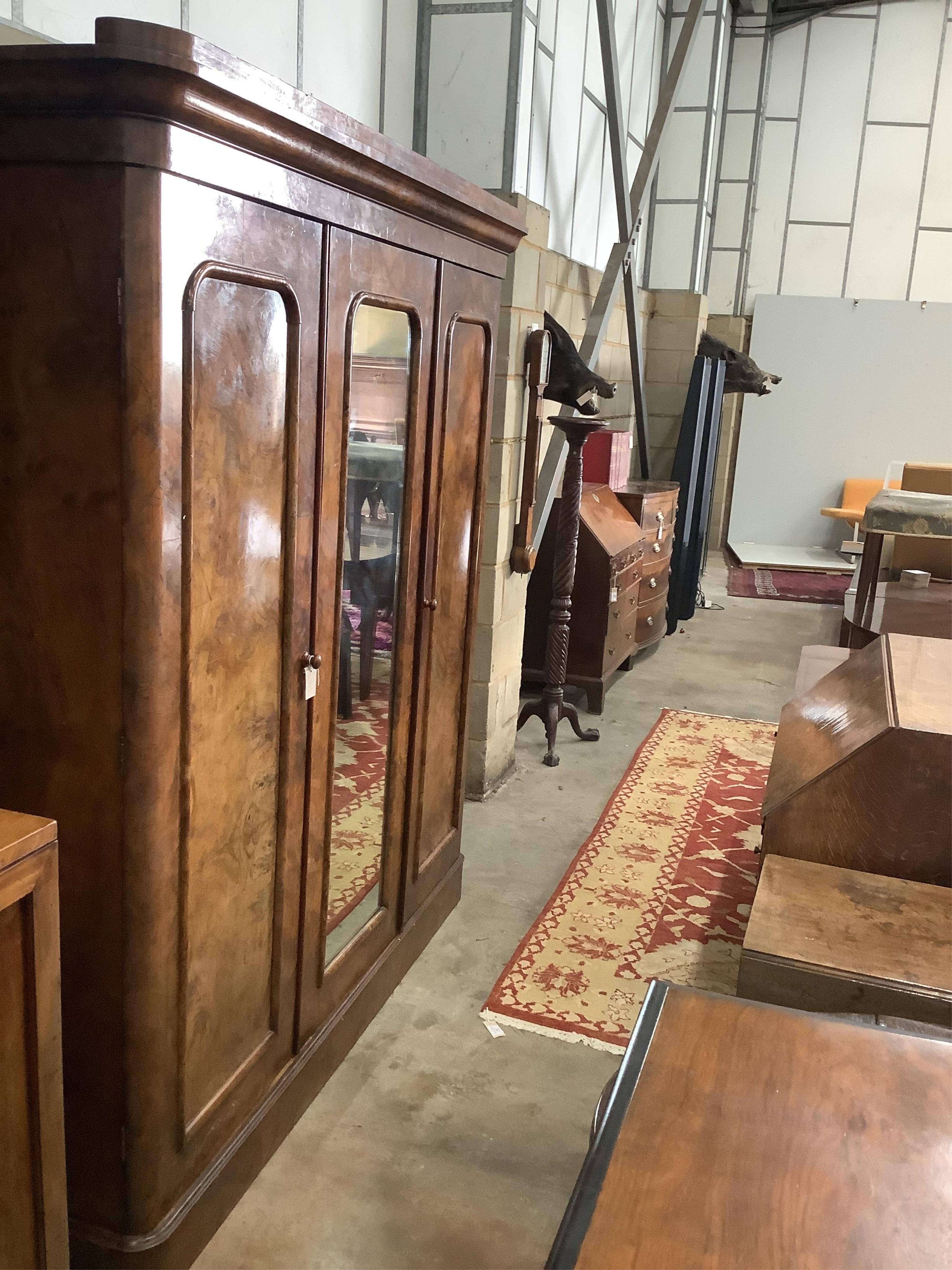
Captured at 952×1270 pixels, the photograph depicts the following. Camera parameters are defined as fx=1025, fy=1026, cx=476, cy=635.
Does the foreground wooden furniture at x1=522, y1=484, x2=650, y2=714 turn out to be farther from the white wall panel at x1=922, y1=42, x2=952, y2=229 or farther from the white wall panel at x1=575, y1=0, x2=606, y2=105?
the white wall panel at x1=922, y1=42, x2=952, y2=229

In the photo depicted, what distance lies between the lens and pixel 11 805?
162cm

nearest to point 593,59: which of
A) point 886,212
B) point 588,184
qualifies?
point 588,184

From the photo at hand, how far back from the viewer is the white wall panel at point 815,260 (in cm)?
997

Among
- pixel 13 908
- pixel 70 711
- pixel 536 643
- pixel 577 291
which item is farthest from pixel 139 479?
pixel 577 291

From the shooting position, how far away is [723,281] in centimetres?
1039

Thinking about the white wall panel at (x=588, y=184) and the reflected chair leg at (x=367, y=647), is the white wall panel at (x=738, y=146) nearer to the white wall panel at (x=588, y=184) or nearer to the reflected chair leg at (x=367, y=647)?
the white wall panel at (x=588, y=184)

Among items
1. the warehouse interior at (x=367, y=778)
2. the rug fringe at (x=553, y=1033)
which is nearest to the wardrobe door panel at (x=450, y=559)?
the warehouse interior at (x=367, y=778)

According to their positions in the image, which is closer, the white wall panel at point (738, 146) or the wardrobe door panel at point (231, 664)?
the wardrobe door panel at point (231, 664)

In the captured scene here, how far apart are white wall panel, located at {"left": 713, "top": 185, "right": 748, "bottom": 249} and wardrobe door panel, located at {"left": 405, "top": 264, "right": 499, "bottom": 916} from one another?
8.38 metres

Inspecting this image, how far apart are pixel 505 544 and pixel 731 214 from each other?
25.3 feet

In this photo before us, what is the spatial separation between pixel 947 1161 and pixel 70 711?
1323mm

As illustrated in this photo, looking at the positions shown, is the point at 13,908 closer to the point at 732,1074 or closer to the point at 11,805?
the point at 11,805

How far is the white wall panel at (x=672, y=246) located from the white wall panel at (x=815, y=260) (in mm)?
2979

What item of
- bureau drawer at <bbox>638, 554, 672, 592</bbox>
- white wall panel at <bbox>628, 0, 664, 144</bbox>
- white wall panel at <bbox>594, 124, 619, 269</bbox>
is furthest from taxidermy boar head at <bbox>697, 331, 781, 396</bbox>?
bureau drawer at <bbox>638, 554, 672, 592</bbox>
